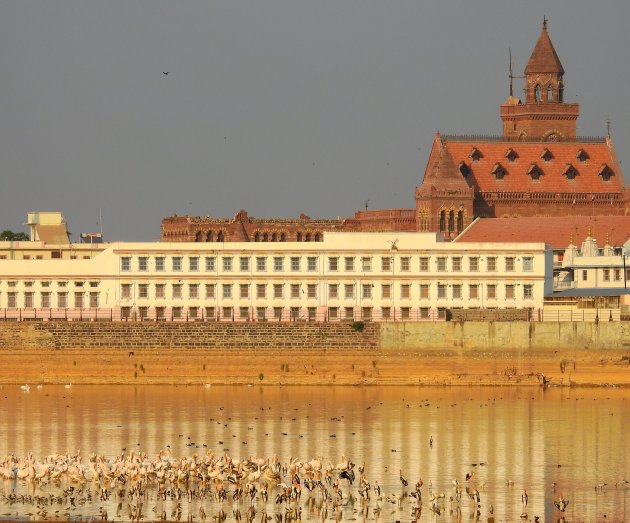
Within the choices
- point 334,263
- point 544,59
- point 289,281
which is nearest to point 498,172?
point 544,59

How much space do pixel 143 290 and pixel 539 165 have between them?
60.0 m

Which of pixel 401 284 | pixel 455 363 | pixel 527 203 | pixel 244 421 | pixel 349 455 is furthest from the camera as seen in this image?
pixel 527 203

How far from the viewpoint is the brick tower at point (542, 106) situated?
7436 inches

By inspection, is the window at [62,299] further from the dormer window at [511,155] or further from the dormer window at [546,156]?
the dormer window at [546,156]

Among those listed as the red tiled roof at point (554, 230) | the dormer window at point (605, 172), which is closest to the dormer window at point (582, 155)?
the dormer window at point (605, 172)

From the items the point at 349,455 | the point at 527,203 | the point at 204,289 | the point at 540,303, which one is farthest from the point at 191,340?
the point at 527,203

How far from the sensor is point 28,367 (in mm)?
117812

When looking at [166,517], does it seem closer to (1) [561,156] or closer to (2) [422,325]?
(2) [422,325]

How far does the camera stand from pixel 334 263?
4953 inches

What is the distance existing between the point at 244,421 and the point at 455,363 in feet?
78.5

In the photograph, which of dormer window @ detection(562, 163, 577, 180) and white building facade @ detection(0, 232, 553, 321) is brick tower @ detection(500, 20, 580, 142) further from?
white building facade @ detection(0, 232, 553, 321)

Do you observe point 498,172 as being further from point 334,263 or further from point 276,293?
point 276,293

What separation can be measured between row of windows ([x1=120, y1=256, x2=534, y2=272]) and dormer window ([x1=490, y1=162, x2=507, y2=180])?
50.7 meters

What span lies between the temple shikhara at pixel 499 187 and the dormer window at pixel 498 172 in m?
0.09
